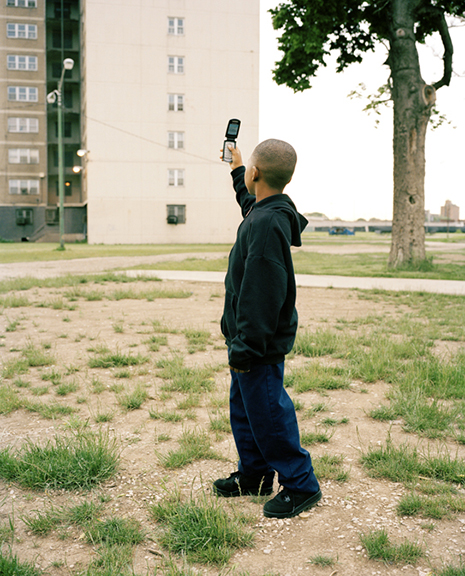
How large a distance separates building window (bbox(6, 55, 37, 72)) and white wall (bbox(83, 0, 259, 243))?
10.6 meters

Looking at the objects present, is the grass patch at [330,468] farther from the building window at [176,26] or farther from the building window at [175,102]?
the building window at [176,26]

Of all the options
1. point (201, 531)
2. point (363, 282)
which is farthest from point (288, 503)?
point (363, 282)

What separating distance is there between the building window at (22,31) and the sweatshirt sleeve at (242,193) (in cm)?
5223

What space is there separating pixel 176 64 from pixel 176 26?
2845 millimetres

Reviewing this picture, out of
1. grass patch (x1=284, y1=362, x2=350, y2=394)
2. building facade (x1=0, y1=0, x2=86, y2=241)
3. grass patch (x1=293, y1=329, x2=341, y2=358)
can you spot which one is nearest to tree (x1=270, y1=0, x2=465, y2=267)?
grass patch (x1=293, y1=329, x2=341, y2=358)

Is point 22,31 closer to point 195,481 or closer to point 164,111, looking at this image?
point 164,111

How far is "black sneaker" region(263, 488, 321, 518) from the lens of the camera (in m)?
2.41

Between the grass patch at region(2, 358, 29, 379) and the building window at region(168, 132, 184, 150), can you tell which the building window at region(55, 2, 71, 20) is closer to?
the building window at region(168, 132, 184, 150)

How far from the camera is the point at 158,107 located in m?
39.3

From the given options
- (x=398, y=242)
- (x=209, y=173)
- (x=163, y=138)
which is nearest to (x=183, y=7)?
(x=163, y=138)

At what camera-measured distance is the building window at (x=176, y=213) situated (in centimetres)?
4031

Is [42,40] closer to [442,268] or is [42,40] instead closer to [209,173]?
[209,173]

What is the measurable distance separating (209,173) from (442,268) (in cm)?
2808

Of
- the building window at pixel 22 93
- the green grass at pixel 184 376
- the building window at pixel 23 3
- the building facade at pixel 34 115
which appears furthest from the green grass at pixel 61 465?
the building window at pixel 23 3
